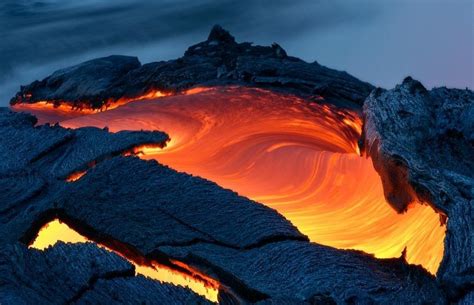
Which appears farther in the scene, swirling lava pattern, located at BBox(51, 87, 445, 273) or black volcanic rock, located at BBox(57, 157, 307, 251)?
swirling lava pattern, located at BBox(51, 87, 445, 273)

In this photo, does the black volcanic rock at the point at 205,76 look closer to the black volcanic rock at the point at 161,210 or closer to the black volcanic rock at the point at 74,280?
the black volcanic rock at the point at 161,210

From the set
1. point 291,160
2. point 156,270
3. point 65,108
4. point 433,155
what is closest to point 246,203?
point 156,270

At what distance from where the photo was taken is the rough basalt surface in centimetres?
251

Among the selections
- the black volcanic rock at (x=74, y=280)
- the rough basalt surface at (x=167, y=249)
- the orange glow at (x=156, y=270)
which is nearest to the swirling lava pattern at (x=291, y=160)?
the rough basalt surface at (x=167, y=249)

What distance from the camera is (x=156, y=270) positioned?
280 cm

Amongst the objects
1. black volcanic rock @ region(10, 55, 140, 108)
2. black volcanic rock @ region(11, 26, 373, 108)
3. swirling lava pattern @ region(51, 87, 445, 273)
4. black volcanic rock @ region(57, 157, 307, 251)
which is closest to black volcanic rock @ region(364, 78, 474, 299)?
swirling lava pattern @ region(51, 87, 445, 273)

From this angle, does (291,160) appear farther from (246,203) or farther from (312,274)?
(312,274)

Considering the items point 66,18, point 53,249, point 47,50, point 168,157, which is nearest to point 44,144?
point 168,157

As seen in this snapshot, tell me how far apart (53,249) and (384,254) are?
142 cm

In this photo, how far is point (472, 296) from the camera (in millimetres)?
2348

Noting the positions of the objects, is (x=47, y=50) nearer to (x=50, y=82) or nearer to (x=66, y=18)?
(x=66, y=18)

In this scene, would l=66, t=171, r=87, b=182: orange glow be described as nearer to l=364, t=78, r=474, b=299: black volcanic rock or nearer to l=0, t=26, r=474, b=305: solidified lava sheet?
l=0, t=26, r=474, b=305: solidified lava sheet

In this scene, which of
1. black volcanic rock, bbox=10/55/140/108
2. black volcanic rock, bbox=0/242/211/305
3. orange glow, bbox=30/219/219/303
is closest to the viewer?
black volcanic rock, bbox=0/242/211/305

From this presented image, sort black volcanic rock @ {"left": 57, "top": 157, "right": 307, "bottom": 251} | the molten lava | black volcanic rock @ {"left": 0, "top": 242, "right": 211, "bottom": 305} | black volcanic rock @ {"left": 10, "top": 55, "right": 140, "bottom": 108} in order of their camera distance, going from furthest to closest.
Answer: black volcanic rock @ {"left": 10, "top": 55, "right": 140, "bottom": 108}, the molten lava, black volcanic rock @ {"left": 57, "top": 157, "right": 307, "bottom": 251}, black volcanic rock @ {"left": 0, "top": 242, "right": 211, "bottom": 305}
